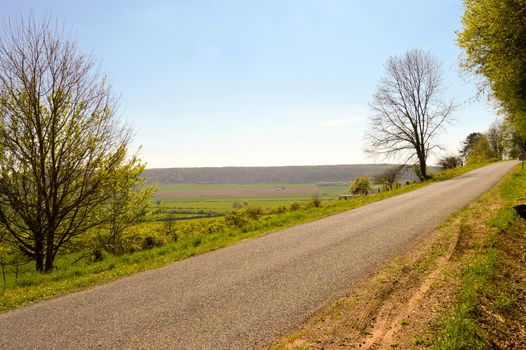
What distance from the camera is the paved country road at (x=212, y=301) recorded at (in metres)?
4.97

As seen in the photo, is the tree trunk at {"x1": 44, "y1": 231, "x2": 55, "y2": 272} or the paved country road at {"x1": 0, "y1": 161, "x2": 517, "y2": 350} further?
the tree trunk at {"x1": 44, "y1": 231, "x2": 55, "y2": 272}

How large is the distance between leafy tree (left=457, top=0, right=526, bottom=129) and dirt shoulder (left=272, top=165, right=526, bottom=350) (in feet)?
23.5

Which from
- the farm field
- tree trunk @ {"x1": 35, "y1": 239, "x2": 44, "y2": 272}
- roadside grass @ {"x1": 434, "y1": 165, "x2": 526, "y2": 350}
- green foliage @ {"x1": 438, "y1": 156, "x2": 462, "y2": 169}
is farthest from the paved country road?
the farm field

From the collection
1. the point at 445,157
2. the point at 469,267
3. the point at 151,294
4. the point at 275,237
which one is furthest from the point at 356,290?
the point at 445,157

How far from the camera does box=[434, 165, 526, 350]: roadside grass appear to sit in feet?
14.9

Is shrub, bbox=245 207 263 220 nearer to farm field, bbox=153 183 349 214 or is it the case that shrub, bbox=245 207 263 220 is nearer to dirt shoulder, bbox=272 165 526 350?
dirt shoulder, bbox=272 165 526 350

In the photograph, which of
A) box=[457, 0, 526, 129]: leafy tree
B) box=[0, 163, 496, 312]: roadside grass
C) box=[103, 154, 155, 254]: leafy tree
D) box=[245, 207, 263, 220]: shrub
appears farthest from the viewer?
box=[245, 207, 263, 220]: shrub

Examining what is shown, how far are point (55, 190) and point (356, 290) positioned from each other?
1149cm

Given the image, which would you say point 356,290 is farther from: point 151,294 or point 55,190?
point 55,190

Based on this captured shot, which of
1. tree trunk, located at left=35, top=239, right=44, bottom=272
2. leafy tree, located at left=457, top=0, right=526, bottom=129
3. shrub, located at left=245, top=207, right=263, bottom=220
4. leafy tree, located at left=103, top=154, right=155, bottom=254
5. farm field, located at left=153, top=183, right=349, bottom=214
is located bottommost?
farm field, located at left=153, top=183, right=349, bottom=214

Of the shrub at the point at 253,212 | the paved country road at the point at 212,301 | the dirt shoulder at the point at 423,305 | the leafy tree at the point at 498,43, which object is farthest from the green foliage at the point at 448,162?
the dirt shoulder at the point at 423,305

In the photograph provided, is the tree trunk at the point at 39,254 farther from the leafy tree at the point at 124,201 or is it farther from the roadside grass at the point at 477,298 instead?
the roadside grass at the point at 477,298

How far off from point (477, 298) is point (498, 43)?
10668 mm

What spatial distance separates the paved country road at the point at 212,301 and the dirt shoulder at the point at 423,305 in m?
0.42
